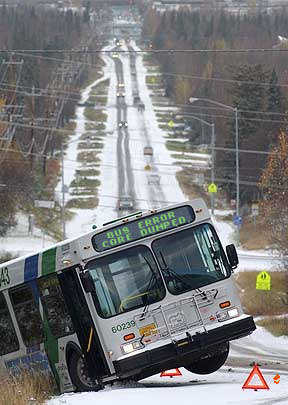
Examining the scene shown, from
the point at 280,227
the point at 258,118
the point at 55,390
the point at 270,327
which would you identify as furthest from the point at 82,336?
the point at 258,118

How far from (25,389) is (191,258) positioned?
3.78 metres

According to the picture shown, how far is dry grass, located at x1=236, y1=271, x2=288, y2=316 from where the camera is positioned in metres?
42.3

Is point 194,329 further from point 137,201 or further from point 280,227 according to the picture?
point 137,201

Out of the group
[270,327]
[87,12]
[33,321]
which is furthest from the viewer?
[87,12]

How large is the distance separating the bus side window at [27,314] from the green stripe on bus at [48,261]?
625mm

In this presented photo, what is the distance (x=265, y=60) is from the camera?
84438 millimetres

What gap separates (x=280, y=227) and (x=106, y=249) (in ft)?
97.2

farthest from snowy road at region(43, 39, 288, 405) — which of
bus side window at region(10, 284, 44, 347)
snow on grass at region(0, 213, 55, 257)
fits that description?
snow on grass at region(0, 213, 55, 257)

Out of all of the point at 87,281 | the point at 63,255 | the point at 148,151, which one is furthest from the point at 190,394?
the point at 148,151

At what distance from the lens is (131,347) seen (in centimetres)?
1662

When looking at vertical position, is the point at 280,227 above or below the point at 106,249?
below

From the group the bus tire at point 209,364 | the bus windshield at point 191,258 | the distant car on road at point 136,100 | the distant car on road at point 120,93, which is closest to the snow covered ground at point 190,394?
the bus tire at point 209,364

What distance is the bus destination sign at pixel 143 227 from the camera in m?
16.8

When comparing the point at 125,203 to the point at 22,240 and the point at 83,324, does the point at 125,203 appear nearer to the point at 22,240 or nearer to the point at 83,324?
the point at 22,240
